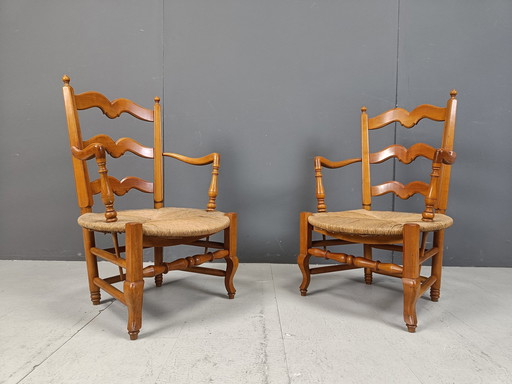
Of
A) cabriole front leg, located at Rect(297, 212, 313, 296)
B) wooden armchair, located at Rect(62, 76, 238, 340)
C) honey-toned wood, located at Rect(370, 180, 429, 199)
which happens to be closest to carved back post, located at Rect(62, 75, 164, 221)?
wooden armchair, located at Rect(62, 76, 238, 340)

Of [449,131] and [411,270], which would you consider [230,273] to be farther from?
[449,131]

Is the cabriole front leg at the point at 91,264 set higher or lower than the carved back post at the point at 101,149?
lower

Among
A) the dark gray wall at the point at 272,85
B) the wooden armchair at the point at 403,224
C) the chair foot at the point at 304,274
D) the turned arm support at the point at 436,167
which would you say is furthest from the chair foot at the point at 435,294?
the dark gray wall at the point at 272,85

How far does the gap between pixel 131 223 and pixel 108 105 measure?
83 cm

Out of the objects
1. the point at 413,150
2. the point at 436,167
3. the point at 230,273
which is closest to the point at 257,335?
the point at 230,273

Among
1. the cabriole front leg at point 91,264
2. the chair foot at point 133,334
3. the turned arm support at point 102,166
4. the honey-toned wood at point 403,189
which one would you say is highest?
the turned arm support at point 102,166

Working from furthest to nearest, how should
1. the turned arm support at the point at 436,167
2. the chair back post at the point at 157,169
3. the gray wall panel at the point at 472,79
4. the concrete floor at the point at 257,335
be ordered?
the gray wall panel at the point at 472,79, the chair back post at the point at 157,169, the turned arm support at the point at 436,167, the concrete floor at the point at 257,335

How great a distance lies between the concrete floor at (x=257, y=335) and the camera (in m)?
1.06

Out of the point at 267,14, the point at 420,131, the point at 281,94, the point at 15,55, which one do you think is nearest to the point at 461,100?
the point at 420,131

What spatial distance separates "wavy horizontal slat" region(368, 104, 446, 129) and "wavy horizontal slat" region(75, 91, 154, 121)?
134 centimetres

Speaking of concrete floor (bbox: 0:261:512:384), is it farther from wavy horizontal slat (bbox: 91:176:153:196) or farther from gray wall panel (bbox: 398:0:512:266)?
gray wall panel (bbox: 398:0:512:266)

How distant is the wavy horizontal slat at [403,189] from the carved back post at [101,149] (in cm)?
129

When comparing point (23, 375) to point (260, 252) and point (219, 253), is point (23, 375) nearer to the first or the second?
point (219, 253)

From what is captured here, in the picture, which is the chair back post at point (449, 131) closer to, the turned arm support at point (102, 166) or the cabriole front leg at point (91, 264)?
the turned arm support at point (102, 166)
